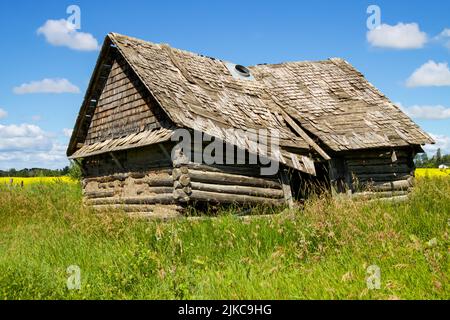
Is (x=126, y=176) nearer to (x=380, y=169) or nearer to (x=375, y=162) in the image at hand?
(x=375, y=162)

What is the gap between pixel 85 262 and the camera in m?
6.04

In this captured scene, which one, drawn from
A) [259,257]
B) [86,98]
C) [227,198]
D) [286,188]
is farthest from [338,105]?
[259,257]

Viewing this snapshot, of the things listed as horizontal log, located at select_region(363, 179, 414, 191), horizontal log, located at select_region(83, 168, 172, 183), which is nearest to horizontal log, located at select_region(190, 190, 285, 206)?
horizontal log, located at select_region(83, 168, 172, 183)

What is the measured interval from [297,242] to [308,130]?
868cm

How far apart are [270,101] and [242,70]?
2.19 metres

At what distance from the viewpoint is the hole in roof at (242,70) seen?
55.6ft

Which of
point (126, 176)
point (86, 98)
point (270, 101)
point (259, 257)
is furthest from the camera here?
point (270, 101)

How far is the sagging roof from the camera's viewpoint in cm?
1223

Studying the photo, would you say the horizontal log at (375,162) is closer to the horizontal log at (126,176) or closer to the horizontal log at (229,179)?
the horizontal log at (229,179)

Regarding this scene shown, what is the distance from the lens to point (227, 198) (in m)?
11.6

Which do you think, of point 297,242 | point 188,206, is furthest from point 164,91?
point 297,242

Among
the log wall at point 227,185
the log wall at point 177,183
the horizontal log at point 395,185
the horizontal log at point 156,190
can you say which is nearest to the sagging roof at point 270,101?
the log wall at point 227,185
